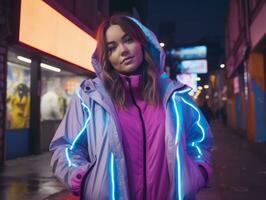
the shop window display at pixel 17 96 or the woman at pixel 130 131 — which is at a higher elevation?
the shop window display at pixel 17 96

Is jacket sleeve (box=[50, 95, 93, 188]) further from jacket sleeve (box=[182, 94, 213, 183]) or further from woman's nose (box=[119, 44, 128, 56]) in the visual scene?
jacket sleeve (box=[182, 94, 213, 183])

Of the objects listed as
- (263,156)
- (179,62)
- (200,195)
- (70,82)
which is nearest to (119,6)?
(70,82)

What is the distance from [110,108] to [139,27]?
1.82 feet

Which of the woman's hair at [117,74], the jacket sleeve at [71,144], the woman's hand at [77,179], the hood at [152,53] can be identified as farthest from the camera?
the hood at [152,53]

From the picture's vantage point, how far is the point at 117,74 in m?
2.38

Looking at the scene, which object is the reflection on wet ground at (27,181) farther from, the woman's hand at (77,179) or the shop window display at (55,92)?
the woman's hand at (77,179)

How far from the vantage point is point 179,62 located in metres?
83.1

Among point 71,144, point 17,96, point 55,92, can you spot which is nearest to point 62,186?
point 17,96

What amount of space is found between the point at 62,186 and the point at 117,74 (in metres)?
6.00

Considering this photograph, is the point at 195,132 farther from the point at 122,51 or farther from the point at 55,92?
the point at 55,92

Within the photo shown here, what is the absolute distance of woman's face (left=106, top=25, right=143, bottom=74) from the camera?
234cm

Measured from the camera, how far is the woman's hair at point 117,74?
2.29 meters

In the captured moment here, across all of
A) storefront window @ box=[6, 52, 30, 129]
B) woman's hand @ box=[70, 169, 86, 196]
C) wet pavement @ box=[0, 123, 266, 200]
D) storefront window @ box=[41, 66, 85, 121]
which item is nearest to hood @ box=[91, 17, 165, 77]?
woman's hand @ box=[70, 169, 86, 196]

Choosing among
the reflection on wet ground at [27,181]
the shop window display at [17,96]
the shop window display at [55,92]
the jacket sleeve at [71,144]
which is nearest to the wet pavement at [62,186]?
the reflection on wet ground at [27,181]
